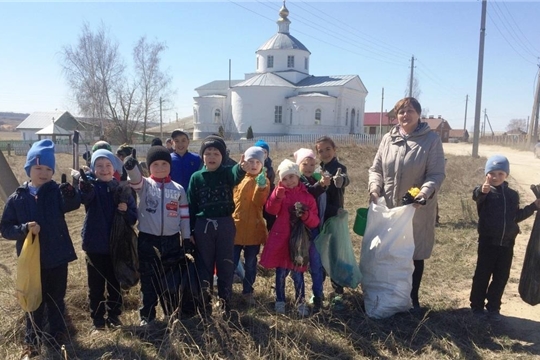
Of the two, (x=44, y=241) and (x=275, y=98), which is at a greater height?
(x=275, y=98)

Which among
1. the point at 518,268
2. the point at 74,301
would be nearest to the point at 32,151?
the point at 74,301

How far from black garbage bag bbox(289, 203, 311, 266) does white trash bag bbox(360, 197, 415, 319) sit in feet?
1.94

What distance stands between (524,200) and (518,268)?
5.49 meters

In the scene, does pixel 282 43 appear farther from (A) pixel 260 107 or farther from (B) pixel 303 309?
(B) pixel 303 309

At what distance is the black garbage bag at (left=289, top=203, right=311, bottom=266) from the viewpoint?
135 inches

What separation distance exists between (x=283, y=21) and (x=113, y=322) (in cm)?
4224

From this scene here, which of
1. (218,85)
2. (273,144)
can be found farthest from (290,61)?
(273,144)

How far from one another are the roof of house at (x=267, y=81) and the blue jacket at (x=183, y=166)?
35041 mm

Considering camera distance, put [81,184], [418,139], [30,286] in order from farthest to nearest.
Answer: [418,139] < [81,184] < [30,286]

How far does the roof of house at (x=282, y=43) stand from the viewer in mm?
40625

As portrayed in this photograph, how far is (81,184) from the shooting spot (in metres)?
3.04

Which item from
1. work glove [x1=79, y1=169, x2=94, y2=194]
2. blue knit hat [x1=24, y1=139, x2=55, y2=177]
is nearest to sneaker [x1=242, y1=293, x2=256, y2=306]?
work glove [x1=79, y1=169, x2=94, y2=194]

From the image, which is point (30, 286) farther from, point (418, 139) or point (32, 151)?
point (418, 139)

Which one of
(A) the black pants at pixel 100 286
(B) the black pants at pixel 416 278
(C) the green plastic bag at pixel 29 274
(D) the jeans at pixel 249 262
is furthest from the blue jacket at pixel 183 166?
(B) the black pants at pixel 416 278
